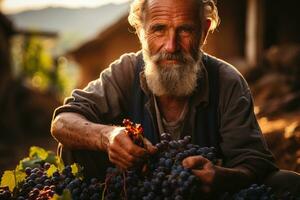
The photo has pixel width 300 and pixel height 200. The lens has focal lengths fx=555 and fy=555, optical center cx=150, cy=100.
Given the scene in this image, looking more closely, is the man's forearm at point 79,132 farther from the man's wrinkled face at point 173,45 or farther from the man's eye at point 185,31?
the man's eye at point 185,31

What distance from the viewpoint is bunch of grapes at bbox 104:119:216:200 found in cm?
259

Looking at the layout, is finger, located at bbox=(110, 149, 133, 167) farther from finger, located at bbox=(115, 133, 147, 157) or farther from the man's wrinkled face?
the man's wrinkled face

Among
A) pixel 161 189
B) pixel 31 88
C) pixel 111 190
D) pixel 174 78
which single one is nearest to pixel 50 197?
pixel 111 190

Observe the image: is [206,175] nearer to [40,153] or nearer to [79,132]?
[79,132]

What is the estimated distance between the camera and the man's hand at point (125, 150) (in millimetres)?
2674

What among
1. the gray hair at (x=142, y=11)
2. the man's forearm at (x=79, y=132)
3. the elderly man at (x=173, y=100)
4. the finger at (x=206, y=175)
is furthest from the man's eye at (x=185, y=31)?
the finger at (x=206, y=175)

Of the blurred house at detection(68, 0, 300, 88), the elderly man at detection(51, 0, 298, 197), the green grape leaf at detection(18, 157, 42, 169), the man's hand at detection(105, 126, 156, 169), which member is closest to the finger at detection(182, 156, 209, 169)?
the man's hand at detection(105, 126, 156, 169)

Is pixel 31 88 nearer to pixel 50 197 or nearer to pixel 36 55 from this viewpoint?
pixel 36 55

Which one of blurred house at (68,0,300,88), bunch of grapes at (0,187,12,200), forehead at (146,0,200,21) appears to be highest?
blurred house at (68,0,300,88)

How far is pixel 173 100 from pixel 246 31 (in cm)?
1130

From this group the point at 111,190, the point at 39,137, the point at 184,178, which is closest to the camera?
the point at 184,178

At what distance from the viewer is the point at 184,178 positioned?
8.48 feet

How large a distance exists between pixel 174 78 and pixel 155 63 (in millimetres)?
158

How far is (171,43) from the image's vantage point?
3410mm
